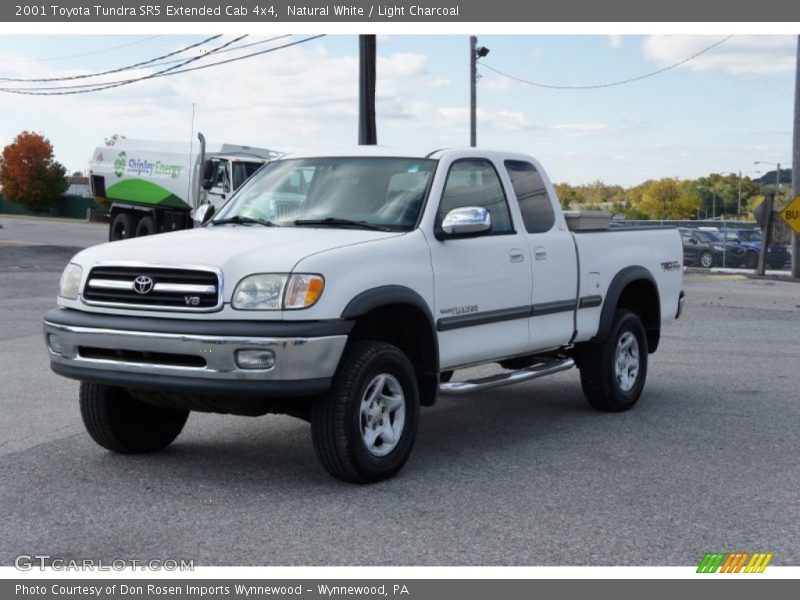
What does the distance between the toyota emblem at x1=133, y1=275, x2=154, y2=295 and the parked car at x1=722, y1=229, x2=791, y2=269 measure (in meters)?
29.4

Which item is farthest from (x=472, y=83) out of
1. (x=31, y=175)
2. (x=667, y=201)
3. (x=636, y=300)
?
(x=667, y=201)

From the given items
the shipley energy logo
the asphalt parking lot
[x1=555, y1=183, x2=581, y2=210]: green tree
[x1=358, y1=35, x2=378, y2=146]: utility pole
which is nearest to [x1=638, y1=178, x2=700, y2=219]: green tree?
[x1=555, y1=183, x2=581, y2=210]: green tree

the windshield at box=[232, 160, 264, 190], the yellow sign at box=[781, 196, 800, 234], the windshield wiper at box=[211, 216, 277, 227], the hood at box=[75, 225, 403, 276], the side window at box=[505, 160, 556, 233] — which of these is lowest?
the yellow sign at box=[781, 196, 800, 234]

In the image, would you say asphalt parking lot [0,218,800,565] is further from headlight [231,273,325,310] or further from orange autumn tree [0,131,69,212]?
orange autumn tree [0,131,69,212]

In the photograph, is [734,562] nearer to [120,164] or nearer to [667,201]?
[120,164]

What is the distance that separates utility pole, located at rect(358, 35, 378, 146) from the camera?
2562cm

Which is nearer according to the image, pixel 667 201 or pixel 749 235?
pixel 749 235

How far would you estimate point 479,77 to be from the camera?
1673 inches

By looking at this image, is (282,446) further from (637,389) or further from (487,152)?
(637,389)

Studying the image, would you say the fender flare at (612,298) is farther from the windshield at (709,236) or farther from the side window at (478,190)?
the windshield at (709,236)

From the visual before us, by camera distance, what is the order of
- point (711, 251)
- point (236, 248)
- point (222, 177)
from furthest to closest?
point (711, 251)
point (222, 177)
point (236, 248)

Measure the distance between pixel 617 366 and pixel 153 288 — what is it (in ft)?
14.3

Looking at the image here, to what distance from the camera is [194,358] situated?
629 cm

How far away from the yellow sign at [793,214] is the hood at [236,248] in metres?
22.3
